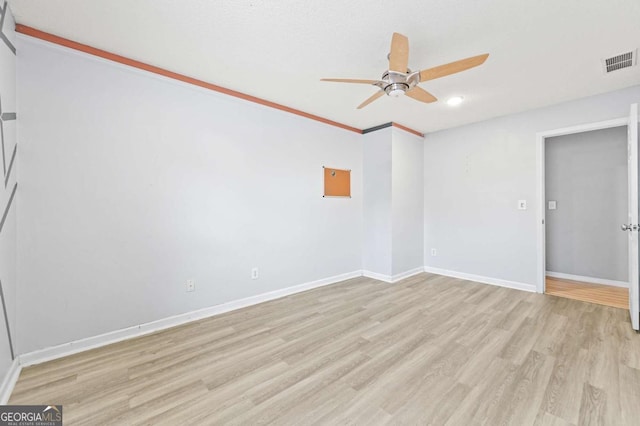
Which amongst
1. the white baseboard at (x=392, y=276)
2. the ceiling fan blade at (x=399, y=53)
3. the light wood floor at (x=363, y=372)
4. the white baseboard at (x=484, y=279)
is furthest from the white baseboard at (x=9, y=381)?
the white baseboard at (x=484, y=279)

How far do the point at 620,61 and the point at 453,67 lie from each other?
75.4 inches

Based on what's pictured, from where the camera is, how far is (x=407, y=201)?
14.8 ft

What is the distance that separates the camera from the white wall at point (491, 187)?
3484 mm

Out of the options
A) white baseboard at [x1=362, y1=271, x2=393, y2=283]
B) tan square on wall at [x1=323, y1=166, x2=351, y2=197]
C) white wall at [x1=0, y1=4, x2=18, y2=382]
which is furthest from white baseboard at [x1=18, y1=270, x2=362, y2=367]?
tan square on wall at [x1=323, y1=166, x2=351, y2=197]

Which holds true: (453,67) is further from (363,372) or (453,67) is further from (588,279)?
(588,279)

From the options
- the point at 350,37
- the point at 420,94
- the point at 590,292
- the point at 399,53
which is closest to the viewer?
the point at 399,53

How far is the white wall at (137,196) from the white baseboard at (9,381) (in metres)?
0.14

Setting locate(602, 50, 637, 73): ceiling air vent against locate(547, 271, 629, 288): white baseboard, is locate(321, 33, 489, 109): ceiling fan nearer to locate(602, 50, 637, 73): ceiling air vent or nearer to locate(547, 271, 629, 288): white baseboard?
locate(602, 50, 637, 73): ceiling air vent

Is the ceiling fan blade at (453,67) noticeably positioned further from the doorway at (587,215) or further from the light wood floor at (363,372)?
the doorway at (587,215)

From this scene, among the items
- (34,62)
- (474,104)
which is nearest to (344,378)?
(34,62)

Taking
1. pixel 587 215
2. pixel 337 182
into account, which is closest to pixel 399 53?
pixel 337 182

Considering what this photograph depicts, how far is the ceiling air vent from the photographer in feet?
7.70

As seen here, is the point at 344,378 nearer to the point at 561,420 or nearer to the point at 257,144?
the point at 561,420

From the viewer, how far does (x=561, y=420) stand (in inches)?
57.9
